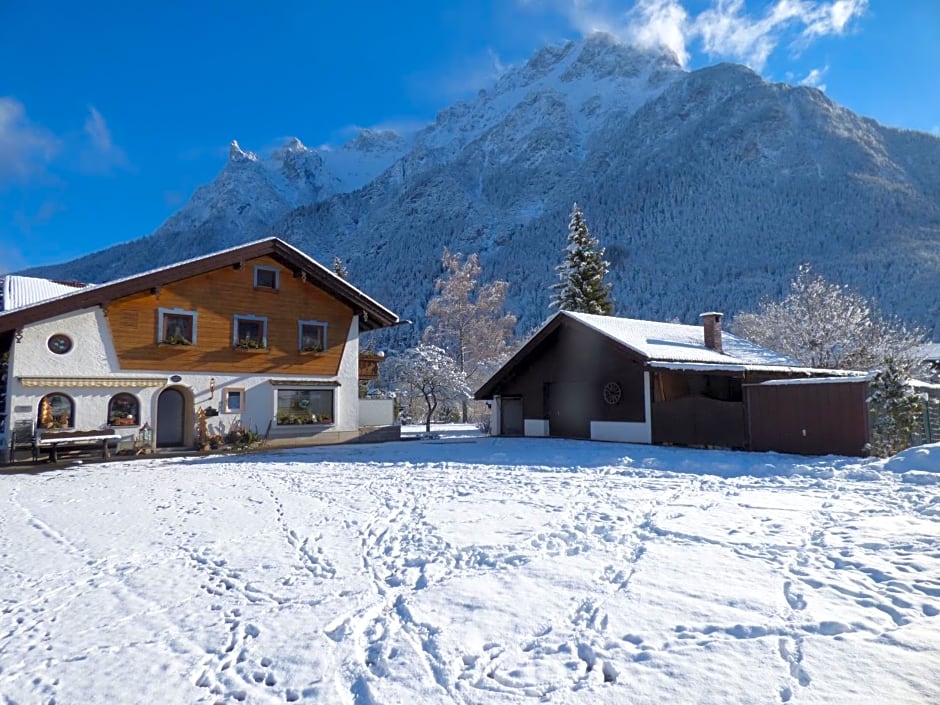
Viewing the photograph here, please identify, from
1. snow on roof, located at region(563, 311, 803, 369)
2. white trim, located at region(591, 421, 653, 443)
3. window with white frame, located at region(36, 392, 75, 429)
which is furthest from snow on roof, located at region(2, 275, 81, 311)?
white trim, located at region(591, 421, 653, 443)

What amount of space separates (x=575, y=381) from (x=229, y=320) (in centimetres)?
1291

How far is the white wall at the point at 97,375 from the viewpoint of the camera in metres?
15.8

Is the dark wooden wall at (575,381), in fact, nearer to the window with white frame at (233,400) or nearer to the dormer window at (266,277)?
the dormer window at (266,277)

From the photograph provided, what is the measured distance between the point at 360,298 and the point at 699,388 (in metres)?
13.2

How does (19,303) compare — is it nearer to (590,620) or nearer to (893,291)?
(590,620)

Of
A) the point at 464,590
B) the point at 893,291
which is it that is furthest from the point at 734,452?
the point at 893,291

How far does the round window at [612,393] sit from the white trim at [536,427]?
326cm

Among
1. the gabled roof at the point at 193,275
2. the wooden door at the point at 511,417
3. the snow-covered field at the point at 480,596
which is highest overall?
the gabled roof at the point at 193,275

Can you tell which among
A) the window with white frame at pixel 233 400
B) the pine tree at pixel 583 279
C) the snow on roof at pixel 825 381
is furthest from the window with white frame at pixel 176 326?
the pine tree at pixel 583 279

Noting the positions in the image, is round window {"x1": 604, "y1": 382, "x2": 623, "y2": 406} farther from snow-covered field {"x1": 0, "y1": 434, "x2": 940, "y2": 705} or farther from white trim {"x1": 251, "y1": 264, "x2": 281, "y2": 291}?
white trim {"x1": 251, "y1": 264, "x2": 281, "y2": 291}

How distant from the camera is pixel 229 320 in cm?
1955

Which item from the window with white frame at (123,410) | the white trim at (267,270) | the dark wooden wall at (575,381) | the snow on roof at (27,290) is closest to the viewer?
the window with white frame at (123,410)

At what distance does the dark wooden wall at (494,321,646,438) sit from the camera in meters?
19.2

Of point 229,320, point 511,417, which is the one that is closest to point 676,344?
point 511,417
